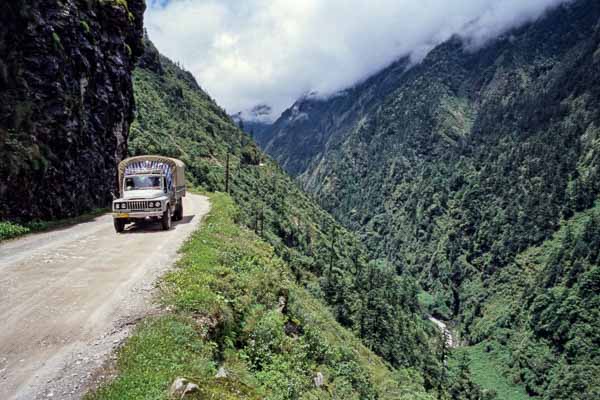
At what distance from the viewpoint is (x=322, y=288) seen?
81875 mm

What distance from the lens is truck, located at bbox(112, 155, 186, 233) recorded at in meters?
21.7

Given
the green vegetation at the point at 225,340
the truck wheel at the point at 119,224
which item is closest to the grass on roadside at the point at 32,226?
the truck wheel at the point at 119,224

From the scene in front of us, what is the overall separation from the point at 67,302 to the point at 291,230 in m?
96.3

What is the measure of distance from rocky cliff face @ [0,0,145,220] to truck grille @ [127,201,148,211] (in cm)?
674

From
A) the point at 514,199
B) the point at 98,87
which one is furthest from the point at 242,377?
the point at 514,199

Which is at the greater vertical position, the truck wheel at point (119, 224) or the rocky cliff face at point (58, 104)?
the rocky cliff face at point (58, 104)

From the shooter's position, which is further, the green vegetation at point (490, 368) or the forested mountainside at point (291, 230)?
the green vegetation at point (490, 368)

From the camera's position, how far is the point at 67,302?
1143 centimetres

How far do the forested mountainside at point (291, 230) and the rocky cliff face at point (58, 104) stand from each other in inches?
976

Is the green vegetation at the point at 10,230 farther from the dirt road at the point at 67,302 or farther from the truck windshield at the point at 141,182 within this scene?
the truck windshield at the point at 141,182

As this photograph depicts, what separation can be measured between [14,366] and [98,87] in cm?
3153

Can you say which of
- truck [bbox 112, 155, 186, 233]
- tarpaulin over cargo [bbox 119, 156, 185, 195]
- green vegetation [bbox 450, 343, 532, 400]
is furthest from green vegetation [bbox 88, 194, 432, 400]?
green vegetation [bbox 450, 343, 532, 400]

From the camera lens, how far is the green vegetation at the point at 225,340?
8.02 meters

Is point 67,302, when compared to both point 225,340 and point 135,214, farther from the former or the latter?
point 135,214
